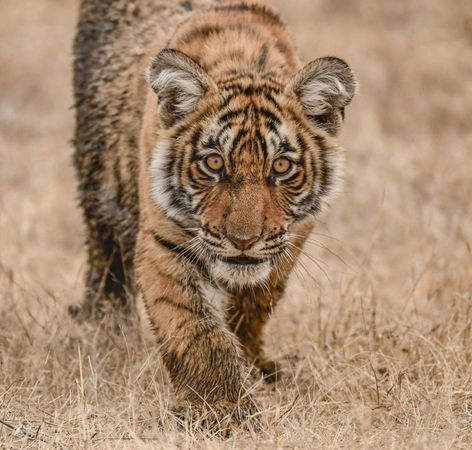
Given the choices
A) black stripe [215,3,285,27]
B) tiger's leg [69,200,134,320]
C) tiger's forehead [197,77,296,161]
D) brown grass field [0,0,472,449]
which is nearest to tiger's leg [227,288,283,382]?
brown grass field [0,0,472,449]

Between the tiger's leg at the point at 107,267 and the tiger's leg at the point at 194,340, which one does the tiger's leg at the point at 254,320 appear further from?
the tiger's leg at the point at 107,267

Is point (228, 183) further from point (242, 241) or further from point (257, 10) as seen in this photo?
point (257, 10)

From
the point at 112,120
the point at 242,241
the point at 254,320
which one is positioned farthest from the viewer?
the point at 112,120

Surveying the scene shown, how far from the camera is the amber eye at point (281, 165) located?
432cm

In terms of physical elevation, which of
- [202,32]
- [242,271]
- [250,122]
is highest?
[202,32]

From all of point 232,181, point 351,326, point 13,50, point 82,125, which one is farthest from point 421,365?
point 13,50

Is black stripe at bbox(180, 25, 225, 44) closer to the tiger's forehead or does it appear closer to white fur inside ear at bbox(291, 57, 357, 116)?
the tiger's forehead

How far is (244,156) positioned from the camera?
423 centimetres

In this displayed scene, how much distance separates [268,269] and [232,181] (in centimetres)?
41

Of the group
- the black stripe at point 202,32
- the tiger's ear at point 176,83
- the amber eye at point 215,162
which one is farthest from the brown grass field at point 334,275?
the black stripe at point 202,32

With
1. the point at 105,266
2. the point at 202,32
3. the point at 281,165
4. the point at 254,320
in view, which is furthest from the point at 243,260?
the point at 105,266

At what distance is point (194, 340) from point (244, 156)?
76cm

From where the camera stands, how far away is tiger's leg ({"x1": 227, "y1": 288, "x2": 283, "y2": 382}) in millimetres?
4891

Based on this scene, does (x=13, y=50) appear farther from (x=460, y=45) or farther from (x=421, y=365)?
(x=421, y=365)
